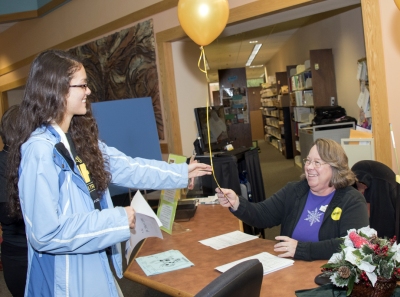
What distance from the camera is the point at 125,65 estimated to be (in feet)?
20.9

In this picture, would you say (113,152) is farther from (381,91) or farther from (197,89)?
(197,89)

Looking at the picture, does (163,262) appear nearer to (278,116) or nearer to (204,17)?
(204,17)

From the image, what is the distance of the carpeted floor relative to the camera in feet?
13.1

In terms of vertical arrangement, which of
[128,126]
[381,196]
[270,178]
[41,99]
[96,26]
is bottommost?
[270,178]

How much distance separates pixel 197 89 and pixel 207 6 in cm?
308

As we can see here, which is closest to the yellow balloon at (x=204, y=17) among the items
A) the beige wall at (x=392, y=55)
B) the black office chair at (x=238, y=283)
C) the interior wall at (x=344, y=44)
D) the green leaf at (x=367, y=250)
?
the beige wall at (x=392, y=55)

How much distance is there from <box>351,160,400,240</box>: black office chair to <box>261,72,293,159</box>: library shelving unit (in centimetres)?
883

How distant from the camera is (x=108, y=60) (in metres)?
6.62

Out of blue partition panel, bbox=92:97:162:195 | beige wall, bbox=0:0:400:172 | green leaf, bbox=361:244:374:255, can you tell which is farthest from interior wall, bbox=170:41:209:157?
green leaf, bbox=361:244:374:255

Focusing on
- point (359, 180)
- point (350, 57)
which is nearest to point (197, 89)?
point (350, 57)

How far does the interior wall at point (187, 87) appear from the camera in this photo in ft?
19.5

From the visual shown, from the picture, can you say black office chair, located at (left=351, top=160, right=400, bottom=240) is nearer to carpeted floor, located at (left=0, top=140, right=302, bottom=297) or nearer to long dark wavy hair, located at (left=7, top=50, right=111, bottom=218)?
long dark wavy hair, located at (left=7, top=50, right=111, bottom=218)

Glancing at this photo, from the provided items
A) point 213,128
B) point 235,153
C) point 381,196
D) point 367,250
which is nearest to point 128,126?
point 213,128

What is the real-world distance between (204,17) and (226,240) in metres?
1.64
